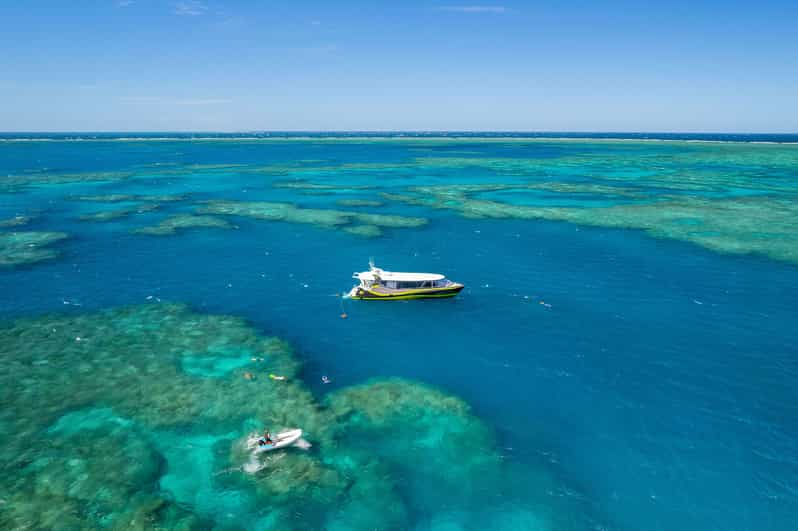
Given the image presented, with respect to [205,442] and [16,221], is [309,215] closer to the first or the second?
[16,221]

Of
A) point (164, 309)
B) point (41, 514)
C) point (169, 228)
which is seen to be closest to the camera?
point (41, 514)

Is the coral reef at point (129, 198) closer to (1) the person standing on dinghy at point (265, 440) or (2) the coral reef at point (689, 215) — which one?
(2) the coral reef at point (689, 215)

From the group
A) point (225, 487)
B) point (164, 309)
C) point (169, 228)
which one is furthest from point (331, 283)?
point (169, 228)

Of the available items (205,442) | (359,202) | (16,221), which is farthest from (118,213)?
(205,442)

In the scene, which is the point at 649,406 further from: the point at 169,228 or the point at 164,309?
the point at 169,228

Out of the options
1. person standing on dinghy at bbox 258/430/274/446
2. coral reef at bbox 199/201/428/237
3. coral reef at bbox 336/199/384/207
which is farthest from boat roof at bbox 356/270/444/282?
coral reef at bbox 336/199/384/207

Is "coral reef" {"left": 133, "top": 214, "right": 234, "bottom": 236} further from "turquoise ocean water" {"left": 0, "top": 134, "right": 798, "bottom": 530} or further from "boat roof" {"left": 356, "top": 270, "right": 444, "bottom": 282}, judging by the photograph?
"boat roof" {"left": 356, "top": 270, "right": 444, "bottom": 282}
